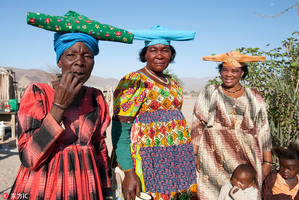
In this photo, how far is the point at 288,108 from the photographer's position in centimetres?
429

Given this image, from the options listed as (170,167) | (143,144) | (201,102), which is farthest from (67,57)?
(201,102)

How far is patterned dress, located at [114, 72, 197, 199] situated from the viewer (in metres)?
2.19

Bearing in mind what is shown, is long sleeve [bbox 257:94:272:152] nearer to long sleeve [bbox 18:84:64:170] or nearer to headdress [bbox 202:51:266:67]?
headdress [bbox 202:51:266:67]

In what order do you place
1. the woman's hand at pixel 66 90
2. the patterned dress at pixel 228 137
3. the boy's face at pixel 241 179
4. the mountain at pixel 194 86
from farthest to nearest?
the mountain at pixel 194 86 → the patterned dress at pixel 228 137 → the boy's face at pixel 241 179 → the woman's hand at pixel 66 90

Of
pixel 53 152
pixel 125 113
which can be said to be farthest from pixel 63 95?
pixel 125 113

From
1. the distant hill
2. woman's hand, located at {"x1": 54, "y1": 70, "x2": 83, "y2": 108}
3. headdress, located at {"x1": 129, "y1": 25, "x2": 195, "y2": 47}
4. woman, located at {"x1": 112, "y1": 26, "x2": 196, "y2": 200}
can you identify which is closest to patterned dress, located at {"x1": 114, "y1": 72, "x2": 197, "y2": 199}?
woman, located at {"x1": 112, "y1": 26, "x2": 196, "y2": 200}

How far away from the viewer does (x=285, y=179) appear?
2990 mm

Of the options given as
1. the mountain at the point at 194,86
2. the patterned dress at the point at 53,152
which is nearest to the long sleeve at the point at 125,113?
the patterned dress at the point at 53,152

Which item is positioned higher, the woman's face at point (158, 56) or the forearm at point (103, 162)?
the woman's face at point (158, 56)

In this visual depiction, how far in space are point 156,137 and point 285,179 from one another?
1907mm

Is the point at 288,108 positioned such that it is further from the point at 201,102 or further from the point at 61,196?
the point at 61,196

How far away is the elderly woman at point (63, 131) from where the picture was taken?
132cm

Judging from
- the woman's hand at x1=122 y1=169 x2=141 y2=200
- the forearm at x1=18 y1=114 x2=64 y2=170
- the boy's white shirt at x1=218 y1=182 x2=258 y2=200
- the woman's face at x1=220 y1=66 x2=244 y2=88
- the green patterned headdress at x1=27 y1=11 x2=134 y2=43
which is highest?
the green patterned headdress at x1=27 y1=11 x2=134 y2=43

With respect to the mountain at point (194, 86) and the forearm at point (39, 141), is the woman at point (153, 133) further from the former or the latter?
the mountain at point (194, 86)
